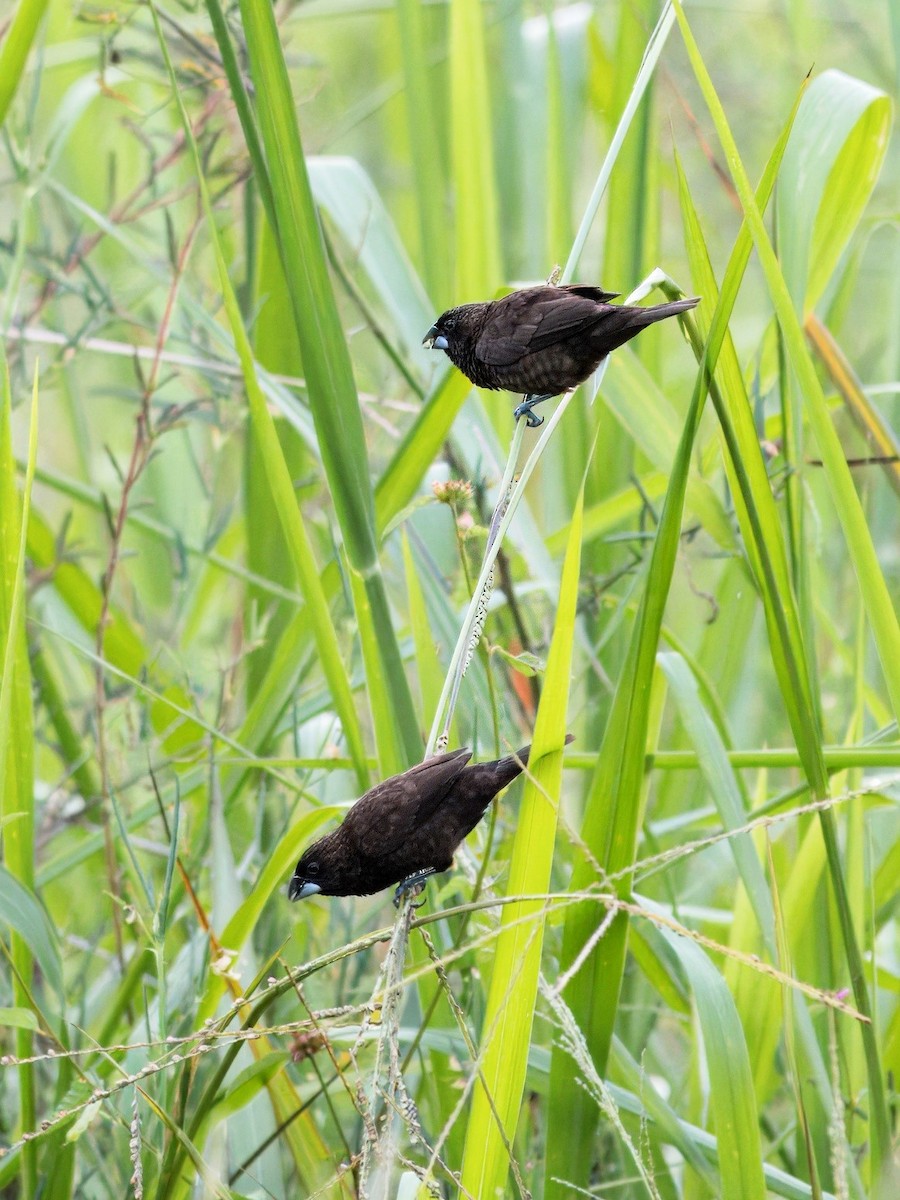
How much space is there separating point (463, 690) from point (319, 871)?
17.3 inches

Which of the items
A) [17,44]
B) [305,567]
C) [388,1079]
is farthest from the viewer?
[17,44]

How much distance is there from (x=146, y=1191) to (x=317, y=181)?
1.60 meters

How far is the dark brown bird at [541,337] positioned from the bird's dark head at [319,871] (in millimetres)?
471

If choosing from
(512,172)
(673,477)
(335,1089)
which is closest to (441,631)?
(673,477)

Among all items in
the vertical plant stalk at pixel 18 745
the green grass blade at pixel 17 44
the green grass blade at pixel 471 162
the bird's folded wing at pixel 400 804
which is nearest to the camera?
the bird's folded wing at pixel 400 804

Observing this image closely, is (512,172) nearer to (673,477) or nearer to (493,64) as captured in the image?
(493,64)

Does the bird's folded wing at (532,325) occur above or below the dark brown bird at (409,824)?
above

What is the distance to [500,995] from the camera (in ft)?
3.48

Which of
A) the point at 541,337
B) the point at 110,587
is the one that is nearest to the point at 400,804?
the point at 541,337

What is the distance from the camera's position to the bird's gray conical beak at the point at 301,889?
1099mm

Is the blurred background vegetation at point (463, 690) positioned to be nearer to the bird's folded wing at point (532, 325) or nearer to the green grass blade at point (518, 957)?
the green grass blade at point (518, 957)

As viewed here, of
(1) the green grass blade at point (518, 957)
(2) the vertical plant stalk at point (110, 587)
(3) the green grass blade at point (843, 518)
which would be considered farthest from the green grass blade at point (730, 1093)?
(2) the vertical plant stalk at point (110, 587)

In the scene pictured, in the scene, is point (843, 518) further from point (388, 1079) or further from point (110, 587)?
point (110, 587)

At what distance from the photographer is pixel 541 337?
121 centimetres
